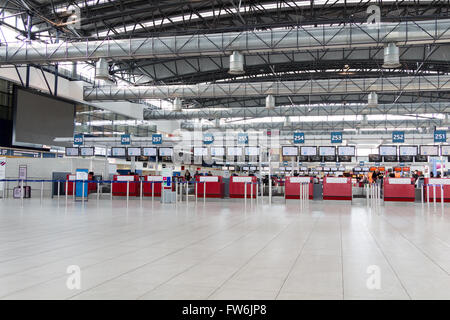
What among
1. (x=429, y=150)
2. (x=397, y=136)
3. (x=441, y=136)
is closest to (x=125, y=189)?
(x=397, y=136)

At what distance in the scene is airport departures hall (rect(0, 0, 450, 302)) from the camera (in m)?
Answer: 4.88

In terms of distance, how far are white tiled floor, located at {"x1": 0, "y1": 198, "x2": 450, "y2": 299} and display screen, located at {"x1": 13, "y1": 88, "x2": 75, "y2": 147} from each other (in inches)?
693

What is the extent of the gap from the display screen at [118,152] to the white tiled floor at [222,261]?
1810cm

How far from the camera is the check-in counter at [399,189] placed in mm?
20859

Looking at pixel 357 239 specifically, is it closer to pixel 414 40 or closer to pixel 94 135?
pixel 414 40

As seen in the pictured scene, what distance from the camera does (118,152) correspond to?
92.3 ft

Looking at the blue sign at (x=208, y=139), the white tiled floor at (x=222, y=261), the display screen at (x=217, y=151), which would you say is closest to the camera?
the white tiled floor at (x=222, y=261)

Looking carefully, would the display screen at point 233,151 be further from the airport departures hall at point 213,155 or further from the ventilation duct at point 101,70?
the ventilation duct at point 101,70

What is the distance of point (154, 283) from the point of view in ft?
14.3

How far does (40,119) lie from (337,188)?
62.6 ft

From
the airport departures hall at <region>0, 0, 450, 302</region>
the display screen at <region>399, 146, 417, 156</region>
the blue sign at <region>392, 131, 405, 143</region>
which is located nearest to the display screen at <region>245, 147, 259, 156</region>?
the airport departures hall at <region>0, 0, 450, 302</region>

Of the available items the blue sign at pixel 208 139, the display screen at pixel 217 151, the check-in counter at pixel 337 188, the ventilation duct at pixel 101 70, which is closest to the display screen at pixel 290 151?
the check-in counter at pixel 337 188

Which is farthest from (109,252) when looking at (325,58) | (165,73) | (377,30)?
(165,73)
